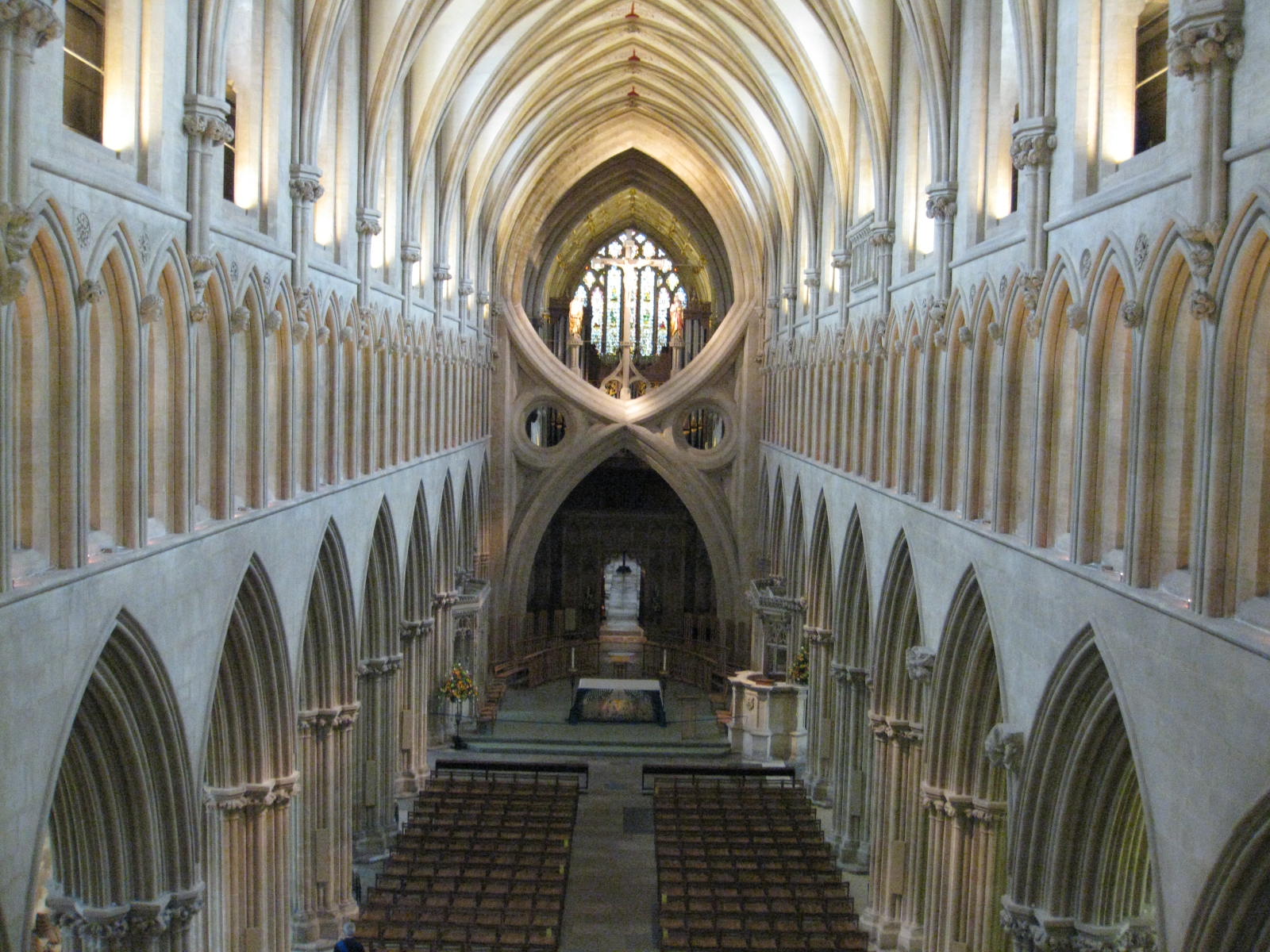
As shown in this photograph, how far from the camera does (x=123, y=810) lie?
38.1 ft

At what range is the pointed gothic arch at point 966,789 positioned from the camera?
49.1 ft

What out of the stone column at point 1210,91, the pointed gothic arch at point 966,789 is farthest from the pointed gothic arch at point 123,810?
the stone column at point 1210,91

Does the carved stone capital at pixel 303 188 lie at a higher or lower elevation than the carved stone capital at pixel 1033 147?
higher

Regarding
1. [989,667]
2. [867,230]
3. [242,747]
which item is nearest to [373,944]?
[242,747]

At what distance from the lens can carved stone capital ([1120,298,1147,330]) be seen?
9867 mm

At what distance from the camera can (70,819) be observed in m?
11.5

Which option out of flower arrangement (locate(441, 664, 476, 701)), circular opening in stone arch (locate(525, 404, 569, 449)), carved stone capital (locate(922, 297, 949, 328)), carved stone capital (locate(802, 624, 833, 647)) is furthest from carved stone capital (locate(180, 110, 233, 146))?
circular opening in stone arch (locate(525, 404, 569, 449))

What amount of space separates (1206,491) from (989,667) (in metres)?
6.84

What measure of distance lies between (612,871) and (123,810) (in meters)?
11.9

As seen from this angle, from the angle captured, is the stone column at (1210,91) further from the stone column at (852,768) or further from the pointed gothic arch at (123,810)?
the stone column at (852,768)

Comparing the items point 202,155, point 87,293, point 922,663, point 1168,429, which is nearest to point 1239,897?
point 1168,429

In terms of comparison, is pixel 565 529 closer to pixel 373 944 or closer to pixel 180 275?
pixel 373 944

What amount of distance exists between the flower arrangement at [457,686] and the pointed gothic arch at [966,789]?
15085 millimetres

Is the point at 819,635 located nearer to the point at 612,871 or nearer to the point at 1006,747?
the point at 612,871
